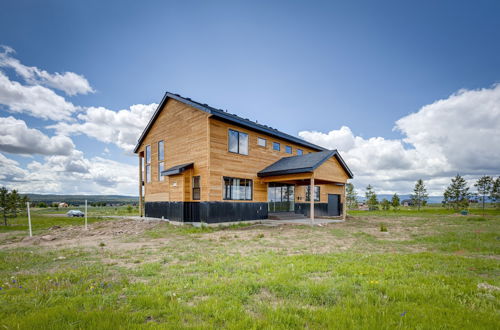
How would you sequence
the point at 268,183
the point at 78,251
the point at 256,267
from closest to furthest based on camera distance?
the point at 256,267 → the point at 78,251 → the point at 268,183

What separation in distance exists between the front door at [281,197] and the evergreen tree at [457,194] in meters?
35.9

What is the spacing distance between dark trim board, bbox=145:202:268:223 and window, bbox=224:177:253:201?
43 centimetres

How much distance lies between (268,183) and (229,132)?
5.25 meters

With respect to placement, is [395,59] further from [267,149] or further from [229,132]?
[229,132]

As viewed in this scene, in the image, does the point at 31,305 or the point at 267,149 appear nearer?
the point at 31,305

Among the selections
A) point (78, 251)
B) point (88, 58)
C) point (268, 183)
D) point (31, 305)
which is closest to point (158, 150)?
point (88, 58)

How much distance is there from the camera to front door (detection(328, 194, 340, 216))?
2453 centimetres

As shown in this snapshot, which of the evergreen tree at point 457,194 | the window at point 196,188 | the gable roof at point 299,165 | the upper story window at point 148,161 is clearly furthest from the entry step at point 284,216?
the evergreen tree at point 457,194

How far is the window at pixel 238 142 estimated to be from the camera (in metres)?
15.7

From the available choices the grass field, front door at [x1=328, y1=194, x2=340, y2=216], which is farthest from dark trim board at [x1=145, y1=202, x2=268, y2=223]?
front door at [x1=328, y1=194, x2=340, y2=216]

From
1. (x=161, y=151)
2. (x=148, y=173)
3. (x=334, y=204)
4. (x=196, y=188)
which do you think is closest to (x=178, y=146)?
(x=161, y=151)

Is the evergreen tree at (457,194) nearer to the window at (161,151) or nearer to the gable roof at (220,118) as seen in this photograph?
the gable roof at (220,118)

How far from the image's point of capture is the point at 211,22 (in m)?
15.8

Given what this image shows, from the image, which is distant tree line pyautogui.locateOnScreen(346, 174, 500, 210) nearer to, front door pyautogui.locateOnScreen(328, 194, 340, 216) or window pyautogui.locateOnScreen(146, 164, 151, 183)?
front door pyautogui.locateOnScreen(328, 194, 340, 216)
